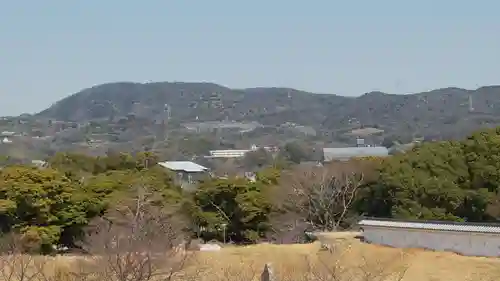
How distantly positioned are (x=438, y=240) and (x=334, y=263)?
3.06 meters

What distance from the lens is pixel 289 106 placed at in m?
160

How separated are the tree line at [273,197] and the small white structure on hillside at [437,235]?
1453 millimetres

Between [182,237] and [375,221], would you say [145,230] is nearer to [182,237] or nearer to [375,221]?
[182,237]

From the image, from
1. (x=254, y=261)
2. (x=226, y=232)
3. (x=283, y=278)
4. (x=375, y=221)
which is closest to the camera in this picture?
(x=283, y=278)

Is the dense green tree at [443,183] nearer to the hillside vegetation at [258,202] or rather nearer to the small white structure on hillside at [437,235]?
the hillside vegetation at [258,202]

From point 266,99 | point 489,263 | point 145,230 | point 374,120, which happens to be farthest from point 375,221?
point 266,99

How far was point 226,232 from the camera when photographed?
20766 mm

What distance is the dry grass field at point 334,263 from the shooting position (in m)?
15.0

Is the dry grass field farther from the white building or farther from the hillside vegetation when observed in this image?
the white building

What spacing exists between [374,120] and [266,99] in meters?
42.7

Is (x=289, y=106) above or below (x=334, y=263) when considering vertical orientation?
above

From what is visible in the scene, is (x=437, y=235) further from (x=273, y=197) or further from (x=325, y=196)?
(x=273, y=197)

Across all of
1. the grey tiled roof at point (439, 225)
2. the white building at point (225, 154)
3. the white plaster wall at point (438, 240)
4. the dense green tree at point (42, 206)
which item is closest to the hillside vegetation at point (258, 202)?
the dense green tree at point (42, 206)

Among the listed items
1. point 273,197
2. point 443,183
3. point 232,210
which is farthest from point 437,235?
point 232,210
